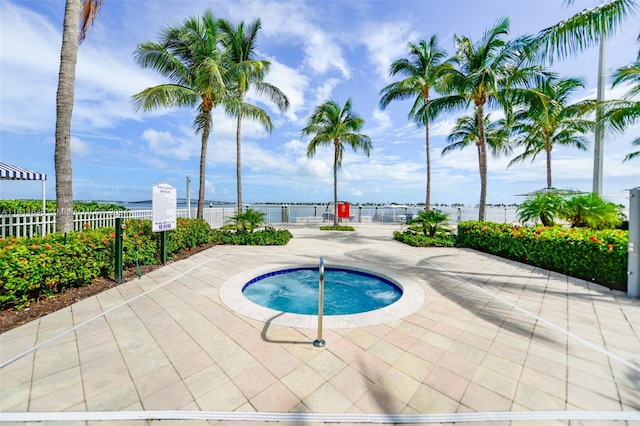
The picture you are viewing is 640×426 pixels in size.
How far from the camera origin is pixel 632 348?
2551 millimetres

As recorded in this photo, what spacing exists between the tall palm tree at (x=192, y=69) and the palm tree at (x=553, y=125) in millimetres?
10706

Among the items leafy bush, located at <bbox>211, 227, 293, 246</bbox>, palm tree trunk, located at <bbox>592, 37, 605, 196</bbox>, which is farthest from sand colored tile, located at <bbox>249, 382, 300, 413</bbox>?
palm tree trunk, located at <bbox>592, 37, 605, 196</bbox>

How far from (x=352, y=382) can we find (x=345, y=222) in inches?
625

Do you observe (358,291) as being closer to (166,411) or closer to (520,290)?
A: (520,290)

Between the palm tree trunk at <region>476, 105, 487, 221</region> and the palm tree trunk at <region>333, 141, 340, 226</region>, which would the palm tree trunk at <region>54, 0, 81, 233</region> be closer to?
the palm tree trunk at <region>333, 141, 340, 226</region>

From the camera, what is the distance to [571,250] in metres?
5.09

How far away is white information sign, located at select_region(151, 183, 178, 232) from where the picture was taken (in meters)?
5.18

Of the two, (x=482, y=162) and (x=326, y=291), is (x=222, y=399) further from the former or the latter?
(x=482, y=162)

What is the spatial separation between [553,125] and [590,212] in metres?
8.61

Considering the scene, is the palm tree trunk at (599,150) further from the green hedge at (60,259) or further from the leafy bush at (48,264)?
the leafy bush at (48,264)

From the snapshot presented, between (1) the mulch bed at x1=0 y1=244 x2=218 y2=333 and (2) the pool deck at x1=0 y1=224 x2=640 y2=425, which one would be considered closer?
(2) the pool deck at x1=0 y1=224 x2=640 y2=425

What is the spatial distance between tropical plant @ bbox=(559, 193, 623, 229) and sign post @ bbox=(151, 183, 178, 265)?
450 inches

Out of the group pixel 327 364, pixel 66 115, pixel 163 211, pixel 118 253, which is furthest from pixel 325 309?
pixel 66 115

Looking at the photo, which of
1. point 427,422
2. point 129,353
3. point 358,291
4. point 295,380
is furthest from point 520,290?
point 129,353
